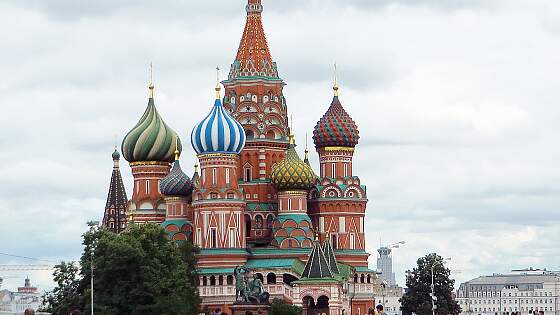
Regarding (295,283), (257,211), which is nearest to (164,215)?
(257,211)

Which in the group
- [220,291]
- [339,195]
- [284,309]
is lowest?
[284,309]

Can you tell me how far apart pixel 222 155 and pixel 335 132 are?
10.5 meters

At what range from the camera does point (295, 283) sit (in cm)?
8481

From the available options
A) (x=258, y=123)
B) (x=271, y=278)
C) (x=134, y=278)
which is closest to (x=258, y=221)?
(x=271, y=278)

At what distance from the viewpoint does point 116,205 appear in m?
112

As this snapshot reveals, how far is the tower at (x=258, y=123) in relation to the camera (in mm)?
90875

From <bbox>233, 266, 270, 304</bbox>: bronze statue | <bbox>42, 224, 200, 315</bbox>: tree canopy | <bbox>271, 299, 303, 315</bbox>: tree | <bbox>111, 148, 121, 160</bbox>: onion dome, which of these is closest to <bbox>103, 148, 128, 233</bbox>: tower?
<bbox>111, 148, 121, 160</bbox>: onion dome

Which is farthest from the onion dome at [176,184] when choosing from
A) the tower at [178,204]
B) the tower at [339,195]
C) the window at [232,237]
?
the tower at [339,195]

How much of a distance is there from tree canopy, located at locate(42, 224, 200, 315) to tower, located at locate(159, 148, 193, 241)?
465 inches

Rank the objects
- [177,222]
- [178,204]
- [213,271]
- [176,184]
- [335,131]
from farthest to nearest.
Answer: [335,131] → [178,204] → [177,222] → [176,184] → [213,271]

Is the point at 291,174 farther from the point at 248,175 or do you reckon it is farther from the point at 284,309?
the point at 284,309

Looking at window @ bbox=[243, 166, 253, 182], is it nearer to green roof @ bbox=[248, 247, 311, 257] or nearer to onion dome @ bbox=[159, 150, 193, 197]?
onion dome @ bbox=[159, 150, 193, 197]

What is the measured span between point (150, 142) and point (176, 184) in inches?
193

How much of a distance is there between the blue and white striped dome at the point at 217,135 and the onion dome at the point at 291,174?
3521mm
